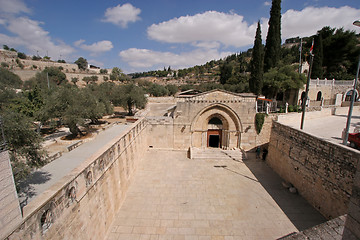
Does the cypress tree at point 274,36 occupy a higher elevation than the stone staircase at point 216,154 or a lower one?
higher

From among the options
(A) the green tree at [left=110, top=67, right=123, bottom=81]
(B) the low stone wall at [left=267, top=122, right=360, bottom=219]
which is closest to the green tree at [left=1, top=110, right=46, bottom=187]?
(B) the low stone wall at [left=267, top=122, right=360, bottom=219]

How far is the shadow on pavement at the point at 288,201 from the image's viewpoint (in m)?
7.10

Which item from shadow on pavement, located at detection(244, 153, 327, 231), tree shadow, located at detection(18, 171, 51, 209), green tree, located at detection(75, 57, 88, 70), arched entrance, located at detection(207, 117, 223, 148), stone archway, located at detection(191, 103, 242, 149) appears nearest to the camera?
tree shadow, located at detection(18, 171, 51, 209)

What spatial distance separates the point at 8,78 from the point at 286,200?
179 feet

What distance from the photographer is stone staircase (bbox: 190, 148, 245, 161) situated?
521 inches

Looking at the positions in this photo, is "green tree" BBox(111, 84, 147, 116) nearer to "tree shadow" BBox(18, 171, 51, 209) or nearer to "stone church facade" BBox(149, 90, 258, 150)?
"stone church facade" BBox(149, 90, 258, 150)

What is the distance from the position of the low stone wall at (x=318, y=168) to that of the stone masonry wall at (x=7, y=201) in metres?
9.20

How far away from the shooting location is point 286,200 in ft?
27.6

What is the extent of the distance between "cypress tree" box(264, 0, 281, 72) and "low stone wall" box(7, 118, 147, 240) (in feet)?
80.5

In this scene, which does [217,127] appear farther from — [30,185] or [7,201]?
[7,201]

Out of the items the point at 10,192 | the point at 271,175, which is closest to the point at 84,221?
the point at 10,192

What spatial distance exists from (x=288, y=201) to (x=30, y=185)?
12.4 metres

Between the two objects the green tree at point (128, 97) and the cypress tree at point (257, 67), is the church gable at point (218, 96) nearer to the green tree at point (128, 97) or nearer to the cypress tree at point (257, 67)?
the cypress tree at point (257, 67)

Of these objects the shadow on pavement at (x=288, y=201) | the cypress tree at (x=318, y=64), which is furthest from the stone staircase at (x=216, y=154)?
the cypress tree at (x=318, y=64)
